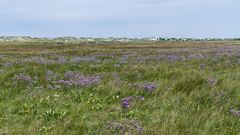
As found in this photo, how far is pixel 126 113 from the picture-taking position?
25.3ft

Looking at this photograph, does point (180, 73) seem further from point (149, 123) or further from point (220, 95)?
point (149, 123)

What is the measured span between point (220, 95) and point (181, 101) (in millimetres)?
1115

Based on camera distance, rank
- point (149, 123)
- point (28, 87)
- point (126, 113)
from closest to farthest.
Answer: point (149, 123), point (126, 113), point (28, 87)

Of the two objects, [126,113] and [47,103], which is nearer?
[126,113]

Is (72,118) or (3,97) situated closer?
(72,118)

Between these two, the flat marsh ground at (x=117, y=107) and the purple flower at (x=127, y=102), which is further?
the purple flower at (x=127, y=102)

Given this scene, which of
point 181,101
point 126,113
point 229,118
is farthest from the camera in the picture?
point 181,101

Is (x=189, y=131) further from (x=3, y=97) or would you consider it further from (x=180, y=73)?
(x=180, y=73)

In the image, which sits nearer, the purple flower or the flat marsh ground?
the flat marsh ground

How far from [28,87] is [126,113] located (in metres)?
4.54

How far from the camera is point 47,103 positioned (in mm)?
8984

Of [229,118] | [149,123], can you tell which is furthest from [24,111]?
[229,118]

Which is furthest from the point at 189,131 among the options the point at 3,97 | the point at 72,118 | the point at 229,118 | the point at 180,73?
the point at 180,73

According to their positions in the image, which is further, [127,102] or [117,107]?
[127,102]
